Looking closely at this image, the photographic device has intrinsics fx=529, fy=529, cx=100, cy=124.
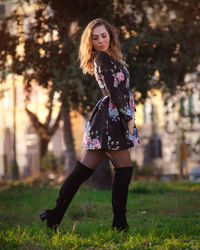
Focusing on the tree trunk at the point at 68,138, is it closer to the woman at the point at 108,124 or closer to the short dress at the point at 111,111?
the woman at the point at 108,124

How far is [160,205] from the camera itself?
24.3ft

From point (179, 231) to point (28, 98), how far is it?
5368 mm

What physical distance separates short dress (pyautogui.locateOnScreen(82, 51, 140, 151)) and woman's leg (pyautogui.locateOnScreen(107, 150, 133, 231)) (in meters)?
0.13

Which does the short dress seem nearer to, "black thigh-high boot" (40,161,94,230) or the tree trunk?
"black thigh-high boot" (40,161,94,230)

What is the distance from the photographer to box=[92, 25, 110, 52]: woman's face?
4660mm

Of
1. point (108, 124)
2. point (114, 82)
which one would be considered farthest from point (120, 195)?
point (114, 82)

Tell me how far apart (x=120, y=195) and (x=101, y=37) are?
Result: 55.1 inches

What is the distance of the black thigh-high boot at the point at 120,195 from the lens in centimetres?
460

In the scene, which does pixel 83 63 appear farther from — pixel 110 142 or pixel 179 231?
pixel 179 231

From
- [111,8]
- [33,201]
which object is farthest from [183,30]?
[33,201]

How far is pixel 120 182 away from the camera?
15.1ft

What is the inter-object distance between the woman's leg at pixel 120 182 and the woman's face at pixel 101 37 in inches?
36.9

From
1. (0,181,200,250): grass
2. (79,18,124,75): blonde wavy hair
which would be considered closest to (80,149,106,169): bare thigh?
(0,181,200,250): grass

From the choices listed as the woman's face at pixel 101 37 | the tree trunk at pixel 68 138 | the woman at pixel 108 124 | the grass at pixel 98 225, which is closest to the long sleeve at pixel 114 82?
the woman at pixel 108 124
